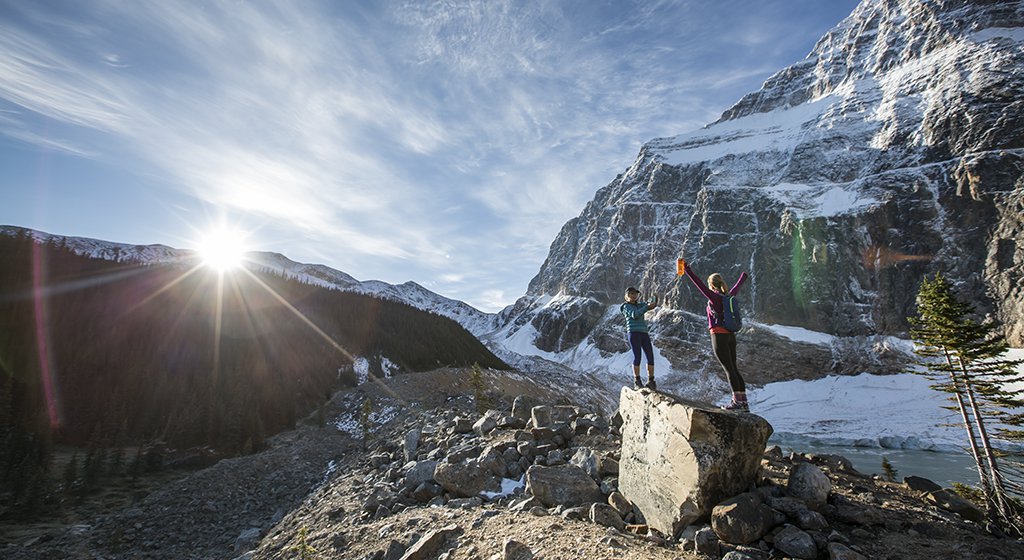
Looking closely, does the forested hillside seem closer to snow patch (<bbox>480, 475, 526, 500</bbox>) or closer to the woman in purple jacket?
snow patch (<bbox>480, 475, 526, 500</bbox>)

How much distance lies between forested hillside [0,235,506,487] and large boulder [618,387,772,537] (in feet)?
92.8

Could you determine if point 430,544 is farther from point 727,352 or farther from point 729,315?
point 729,315

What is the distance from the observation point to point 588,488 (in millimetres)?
8531

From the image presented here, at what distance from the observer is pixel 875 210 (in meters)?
135

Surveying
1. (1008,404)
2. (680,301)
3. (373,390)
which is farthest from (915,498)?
(680,301)

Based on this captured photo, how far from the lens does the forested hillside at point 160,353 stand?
91.5ft

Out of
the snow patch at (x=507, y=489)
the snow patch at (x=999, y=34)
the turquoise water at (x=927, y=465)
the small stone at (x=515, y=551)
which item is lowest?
the turquoise water at (x=927, y=465)

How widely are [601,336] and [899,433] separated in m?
106

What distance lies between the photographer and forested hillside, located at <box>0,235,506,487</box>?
1097 inches

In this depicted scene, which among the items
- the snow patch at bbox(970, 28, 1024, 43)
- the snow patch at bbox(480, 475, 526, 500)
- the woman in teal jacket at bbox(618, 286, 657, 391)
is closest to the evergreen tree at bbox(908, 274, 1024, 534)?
the woman in teal jacket at bbox(618, 286, 657, 391)

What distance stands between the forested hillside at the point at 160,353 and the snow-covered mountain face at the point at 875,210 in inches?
4645

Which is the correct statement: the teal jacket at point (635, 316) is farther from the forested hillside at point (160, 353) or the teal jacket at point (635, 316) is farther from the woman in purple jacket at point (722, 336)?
the forested hillside at point (160, 353)

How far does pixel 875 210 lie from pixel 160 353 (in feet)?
583

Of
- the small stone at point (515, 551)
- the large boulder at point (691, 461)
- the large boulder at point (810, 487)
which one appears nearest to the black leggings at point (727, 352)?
the large boulder at point (691, 461)
